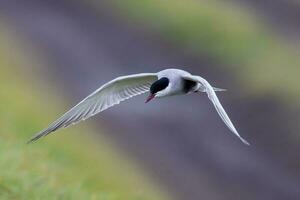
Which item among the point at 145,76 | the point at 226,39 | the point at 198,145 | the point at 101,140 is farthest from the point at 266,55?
the point at 145,76

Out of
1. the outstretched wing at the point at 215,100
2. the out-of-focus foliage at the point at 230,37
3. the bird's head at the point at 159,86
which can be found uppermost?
the bird's head at the point at 159,86

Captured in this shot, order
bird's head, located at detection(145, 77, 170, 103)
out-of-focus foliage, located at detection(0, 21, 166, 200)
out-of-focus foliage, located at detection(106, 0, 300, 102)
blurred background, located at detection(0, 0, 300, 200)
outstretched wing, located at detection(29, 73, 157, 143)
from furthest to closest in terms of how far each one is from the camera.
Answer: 1. out-of-focus foliage, located at detection(106, 0, 300, 102)
2. blurred background, located at detection(0, 0, 300, 200)
3. out-of-focus foliage, located at detection(0, 21, 166, 200)
4. outstretched wing, located at detection(29, 73, 157, 143)
5. bird's head, located at detection(145, 77, 170, 103)

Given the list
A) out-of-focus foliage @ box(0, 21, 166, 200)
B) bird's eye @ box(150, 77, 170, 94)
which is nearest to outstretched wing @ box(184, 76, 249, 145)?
bird's eye @ box(150, 77, 170, 94)

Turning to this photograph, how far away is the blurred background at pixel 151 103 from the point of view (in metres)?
16.5

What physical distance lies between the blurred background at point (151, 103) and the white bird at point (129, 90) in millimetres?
993

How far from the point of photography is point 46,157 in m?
15.3

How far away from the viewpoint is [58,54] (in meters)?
22.5

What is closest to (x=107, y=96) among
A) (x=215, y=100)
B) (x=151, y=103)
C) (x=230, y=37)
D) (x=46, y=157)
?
(x=215, y=100)

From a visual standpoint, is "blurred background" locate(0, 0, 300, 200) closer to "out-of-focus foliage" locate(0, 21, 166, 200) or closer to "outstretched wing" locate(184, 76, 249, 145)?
"out-of-focus foliage" locate(0, 21, 166, 200)

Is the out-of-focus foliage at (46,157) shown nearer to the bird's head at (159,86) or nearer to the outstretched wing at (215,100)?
the bird's head at (159,86)

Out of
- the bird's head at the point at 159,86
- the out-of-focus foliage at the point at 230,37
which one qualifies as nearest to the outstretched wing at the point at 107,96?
the bird's head at the point at 159,86

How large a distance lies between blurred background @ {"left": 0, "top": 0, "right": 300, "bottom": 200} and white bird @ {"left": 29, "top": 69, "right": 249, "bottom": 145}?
993 mm

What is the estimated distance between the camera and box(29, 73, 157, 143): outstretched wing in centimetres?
1220

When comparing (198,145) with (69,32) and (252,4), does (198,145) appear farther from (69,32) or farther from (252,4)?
(252,4)
